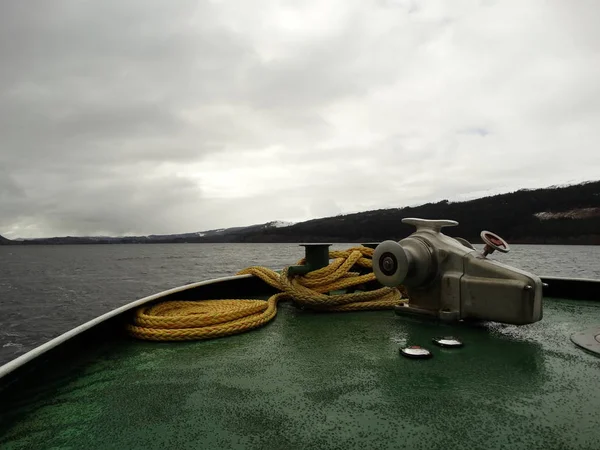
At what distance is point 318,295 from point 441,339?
1.23 meters

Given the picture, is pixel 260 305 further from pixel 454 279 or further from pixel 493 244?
pixel 493 244

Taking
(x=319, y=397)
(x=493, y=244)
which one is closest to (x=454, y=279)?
(x=493, y=244)

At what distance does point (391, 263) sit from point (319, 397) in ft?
4.45

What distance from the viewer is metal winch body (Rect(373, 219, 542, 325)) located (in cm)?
248

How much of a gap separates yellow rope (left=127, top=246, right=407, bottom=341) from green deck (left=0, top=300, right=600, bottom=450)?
4.6 inches

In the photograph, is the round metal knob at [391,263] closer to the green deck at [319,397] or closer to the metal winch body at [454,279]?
the metal winch body at [454,279]

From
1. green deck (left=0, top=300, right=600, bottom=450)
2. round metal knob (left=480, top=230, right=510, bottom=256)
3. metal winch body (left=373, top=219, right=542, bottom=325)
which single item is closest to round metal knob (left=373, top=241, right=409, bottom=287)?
metal winch body (left=373, top=219, right=542, bottom=325)

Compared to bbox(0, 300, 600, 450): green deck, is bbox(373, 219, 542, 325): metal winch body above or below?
above

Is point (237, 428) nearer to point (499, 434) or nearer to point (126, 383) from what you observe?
point (126, 383)

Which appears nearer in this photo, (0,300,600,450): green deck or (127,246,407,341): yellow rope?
(0,300,600,450): green deck

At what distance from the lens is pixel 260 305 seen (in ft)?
10.6

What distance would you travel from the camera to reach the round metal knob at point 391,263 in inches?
109

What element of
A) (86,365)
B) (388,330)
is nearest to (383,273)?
(388,330)

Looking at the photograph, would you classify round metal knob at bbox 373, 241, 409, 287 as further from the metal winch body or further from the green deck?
the green deck
